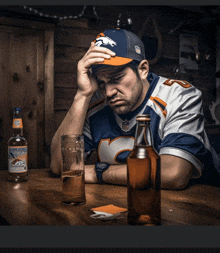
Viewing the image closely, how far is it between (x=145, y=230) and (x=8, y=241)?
0.41m

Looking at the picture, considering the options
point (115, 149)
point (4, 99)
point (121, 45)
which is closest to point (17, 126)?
point (4, 99)

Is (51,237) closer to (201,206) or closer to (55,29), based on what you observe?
(201,206)

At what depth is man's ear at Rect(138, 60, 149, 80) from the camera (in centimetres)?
122

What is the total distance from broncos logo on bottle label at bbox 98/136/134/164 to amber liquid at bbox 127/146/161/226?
1.73 ft

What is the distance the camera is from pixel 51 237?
71 centimetres

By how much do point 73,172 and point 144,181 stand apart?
23 cm

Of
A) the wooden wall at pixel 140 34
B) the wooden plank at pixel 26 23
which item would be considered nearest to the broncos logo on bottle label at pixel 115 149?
the wooden wall at pixel 140 34

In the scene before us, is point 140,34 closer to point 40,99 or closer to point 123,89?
point 123,89

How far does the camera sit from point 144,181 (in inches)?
26.0

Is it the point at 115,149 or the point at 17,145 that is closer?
the point at 17,145

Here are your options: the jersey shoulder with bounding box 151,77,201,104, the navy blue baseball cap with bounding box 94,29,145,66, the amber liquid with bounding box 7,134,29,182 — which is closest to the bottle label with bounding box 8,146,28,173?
the amber liquid with bounding box 7,134,29,182

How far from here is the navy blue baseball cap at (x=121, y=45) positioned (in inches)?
44.5

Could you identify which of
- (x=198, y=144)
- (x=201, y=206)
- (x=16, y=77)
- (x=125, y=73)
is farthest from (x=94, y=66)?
(x=201, y=206)

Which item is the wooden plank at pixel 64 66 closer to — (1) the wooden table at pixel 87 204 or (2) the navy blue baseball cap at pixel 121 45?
(2) the navy blue baseball cap at pixel 121 45
